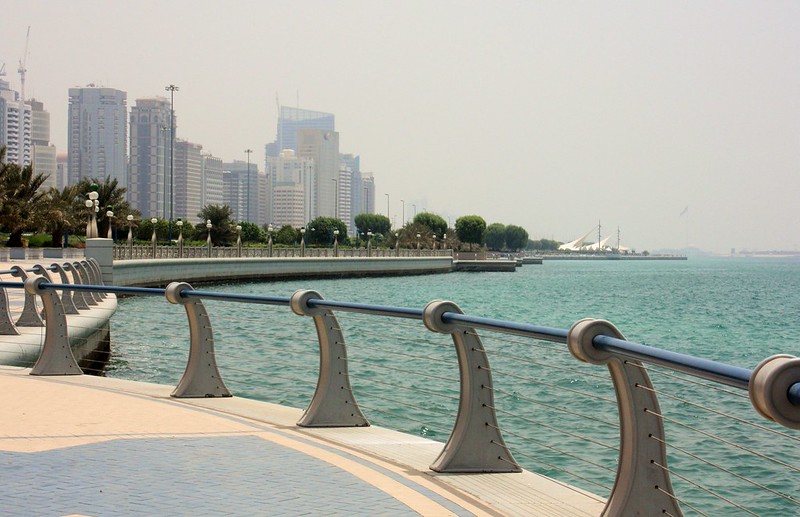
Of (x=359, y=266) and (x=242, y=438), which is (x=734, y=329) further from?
(x=359, y=266)

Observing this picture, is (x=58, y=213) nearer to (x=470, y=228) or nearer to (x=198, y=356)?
(x=198, y=356)

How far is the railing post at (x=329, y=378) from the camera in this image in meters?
7.38

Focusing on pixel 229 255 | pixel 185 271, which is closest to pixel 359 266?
pixel 229 255

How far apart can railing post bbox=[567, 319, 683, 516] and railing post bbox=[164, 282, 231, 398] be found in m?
5.32

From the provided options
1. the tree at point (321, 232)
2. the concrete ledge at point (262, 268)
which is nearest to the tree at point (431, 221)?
the tree at point (321, 232)

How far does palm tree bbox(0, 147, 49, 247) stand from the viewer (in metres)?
68.5

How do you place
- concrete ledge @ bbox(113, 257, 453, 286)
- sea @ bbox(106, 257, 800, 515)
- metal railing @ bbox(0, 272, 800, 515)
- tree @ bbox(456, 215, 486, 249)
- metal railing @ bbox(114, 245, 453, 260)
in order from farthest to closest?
tree @ bbox(456, 215, 486, 249)
metal railing @ bbox(114, 245, 453, 260)
concrete ledge @ bbox(113, 257, 453, 286)
sea @ bbox(106, 257, 800, 515)
metal railing @ bbox(0, 272, 800, 515)

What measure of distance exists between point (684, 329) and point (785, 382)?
1752 inches

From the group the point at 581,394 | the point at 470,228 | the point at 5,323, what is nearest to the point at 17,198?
the point at 5,323

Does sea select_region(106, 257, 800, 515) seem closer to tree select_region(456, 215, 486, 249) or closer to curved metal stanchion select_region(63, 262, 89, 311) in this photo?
curved metal stanchion select_region(63, 262, 89, 311)

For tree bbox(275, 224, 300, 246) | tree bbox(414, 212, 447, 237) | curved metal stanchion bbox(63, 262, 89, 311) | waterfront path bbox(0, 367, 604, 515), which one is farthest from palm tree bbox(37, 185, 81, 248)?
tree bbox(414, 212, 447, 237)

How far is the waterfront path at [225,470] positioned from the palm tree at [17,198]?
6487cm

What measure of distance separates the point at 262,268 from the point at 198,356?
250 ft

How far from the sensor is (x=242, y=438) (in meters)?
7.14
